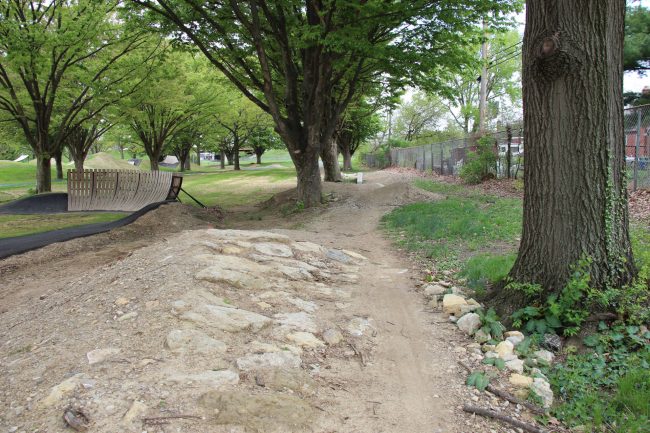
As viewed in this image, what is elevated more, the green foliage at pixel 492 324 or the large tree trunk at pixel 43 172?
the large tree trunk at pixel 43 172

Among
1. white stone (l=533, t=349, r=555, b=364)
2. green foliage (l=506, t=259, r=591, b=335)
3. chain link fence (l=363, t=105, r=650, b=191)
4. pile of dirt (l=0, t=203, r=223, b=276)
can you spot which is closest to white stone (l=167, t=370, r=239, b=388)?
white stone (l=533, t=349, r=555, b=364)

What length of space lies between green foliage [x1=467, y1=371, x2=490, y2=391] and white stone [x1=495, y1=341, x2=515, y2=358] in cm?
35

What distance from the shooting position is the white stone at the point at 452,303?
15.4 feet

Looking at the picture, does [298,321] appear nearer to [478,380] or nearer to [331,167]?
[478,380]

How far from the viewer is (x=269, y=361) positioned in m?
3.38

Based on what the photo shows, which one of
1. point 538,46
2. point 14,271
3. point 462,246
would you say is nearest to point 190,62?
point 14,271

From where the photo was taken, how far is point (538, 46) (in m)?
4.00

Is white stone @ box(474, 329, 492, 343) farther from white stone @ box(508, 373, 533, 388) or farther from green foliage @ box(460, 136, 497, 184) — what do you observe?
green foliage @ box(460, 136, 497, 184)

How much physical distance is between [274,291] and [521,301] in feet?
8.08


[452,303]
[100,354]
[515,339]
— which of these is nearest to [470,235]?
[452,303]

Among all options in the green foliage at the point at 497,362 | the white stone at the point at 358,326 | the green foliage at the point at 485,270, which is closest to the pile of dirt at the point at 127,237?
the white stone at the point at 358,326

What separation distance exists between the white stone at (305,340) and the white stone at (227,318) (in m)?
0.28

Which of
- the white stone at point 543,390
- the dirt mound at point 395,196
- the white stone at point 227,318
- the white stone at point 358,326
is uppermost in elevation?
the dirt mound at point 395,196

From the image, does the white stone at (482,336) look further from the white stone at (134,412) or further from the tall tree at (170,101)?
the tall tree at (170,101)
